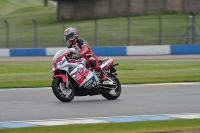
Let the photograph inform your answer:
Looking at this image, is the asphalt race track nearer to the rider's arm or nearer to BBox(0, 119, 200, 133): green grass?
the rider's arm

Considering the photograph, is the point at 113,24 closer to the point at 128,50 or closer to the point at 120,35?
the point at 120,35

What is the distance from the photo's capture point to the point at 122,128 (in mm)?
8695

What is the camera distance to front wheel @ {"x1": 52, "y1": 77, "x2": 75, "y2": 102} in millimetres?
11844

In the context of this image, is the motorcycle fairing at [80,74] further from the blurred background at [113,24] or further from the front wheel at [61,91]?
the blurred background at [113,24]

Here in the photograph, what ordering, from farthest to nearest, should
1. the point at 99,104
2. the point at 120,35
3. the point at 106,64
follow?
1. the point at 120,35
2. the point at 106,64
3. the point at 99,104

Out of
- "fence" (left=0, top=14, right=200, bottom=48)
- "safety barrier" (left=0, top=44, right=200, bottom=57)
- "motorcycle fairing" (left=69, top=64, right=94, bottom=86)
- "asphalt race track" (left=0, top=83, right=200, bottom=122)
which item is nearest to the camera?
"asphalt race track" (left=0, top=83, right=200, bottom=122)

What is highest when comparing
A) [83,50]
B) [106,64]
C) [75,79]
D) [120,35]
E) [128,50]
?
[83,50]

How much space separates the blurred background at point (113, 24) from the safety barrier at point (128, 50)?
106cm

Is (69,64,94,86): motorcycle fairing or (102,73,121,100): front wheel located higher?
(69,64,94,86): motorcycle fairing

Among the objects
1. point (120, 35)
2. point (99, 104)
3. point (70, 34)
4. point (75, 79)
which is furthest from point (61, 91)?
point (120, 35)

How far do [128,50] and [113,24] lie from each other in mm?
6802

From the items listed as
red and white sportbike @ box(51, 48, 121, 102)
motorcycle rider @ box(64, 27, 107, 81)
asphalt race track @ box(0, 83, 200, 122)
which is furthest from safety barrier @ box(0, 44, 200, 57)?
motorcycle rider @ box(64, 27, 107, 81)

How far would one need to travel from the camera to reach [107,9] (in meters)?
48.8

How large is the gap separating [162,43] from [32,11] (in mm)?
27586
